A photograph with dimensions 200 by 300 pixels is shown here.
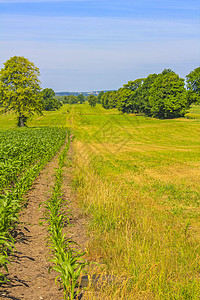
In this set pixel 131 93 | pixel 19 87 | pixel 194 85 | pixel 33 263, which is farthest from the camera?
pixel 131 93

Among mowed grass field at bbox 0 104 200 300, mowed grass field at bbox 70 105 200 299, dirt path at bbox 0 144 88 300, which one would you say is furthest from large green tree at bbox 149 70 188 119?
dirt path at bbox 0 144 88 300

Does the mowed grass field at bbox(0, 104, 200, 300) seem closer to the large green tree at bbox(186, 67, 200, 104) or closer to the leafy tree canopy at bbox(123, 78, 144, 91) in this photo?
the large green tree at bbox(186, 67, 200, 104)

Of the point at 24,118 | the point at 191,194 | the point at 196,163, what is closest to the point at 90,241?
the point at 191,194

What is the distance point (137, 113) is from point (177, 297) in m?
91.8

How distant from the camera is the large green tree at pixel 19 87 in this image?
4484 cm

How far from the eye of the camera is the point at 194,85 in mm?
58000

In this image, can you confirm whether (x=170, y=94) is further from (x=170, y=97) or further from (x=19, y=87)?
(x=19, y=87)

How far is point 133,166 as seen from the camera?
60.0 feet

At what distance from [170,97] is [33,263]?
62.4 metres

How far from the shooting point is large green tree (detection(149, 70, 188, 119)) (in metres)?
62.2

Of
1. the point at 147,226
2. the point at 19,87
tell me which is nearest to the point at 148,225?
the point at 147,226

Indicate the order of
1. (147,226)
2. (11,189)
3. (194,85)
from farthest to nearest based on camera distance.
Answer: (194,85) < (11,189) < (147,226)

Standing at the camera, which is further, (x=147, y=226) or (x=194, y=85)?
(x=194, y=85)

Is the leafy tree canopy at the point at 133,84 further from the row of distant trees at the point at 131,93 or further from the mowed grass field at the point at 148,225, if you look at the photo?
the mowed grass field at the point at 148,225
